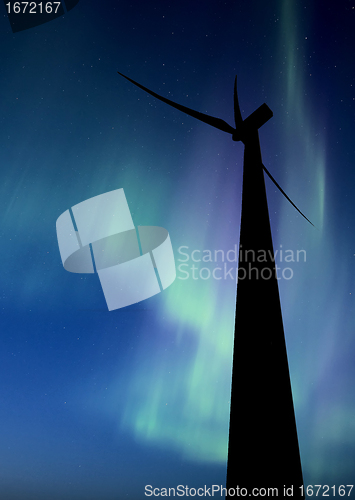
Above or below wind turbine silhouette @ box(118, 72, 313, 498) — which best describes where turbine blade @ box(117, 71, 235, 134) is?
above

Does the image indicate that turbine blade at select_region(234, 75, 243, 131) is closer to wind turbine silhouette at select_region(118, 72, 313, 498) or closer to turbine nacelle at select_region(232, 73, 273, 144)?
turbine nacelle at select_region(232, 73, 273, 144)

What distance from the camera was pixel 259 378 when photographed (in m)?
7.84

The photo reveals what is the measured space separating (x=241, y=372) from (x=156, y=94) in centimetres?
915

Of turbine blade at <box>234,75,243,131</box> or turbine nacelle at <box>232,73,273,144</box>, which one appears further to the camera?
turbine blade at <box>234,75,243,131</box>

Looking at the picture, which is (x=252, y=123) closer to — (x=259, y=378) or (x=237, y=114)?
(x=237, y=114)

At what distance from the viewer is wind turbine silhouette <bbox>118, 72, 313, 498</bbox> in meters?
7.22

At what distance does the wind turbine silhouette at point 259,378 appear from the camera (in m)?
7.22

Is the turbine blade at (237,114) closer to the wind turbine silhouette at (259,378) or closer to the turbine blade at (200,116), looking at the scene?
the turbine blade at (200,116)

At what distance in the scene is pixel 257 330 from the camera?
324 inches

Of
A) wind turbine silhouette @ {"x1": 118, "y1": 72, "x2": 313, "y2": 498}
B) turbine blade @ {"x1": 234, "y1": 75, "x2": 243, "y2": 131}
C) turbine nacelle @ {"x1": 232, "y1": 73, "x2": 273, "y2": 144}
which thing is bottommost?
wind turbine silhouette @ {"x1": 118, "y1": 72, "x2": 313, "y2": 498}

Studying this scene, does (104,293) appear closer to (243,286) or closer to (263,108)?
(243,286)

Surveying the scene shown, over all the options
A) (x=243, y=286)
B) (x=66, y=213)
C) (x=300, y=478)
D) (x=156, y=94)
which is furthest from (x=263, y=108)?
(x=300, y=478)

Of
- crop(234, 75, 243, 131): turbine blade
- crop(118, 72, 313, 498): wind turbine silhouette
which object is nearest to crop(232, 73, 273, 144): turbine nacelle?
crop(234, 75, 243, 131): turbine blade

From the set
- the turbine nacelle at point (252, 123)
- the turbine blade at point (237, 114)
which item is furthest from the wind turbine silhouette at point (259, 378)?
the turbine blade at point (237, 114)
